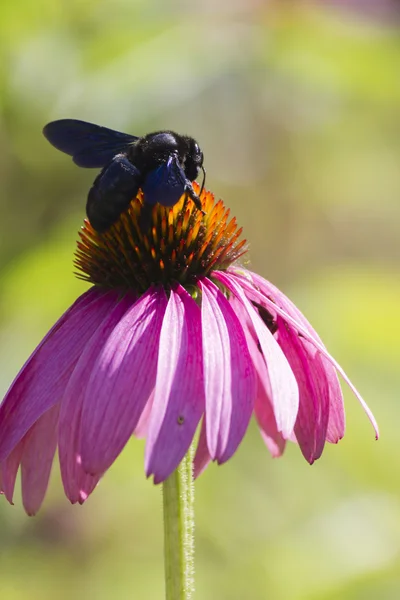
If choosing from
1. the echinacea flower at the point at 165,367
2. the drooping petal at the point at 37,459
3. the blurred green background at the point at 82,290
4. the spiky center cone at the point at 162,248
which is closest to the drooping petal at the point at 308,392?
the echinacea flower at the point at 165,367

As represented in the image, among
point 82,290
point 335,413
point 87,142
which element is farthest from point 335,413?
point 82,290

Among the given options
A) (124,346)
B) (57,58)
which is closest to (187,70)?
(57,58)

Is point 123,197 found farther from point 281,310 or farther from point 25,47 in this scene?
point 25,47

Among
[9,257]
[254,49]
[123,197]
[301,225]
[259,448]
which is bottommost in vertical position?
[259,448]

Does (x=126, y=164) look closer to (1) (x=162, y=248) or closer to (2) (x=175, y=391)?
(1) (x=162, y=248)

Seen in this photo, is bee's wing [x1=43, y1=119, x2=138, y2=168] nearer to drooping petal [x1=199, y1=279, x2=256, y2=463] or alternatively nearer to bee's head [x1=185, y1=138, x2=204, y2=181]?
bee's head [x1=185, y1=138, x2=204, y2=181]

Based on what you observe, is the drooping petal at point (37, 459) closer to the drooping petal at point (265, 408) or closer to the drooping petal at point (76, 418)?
the drooping petal at point (76, 418)
